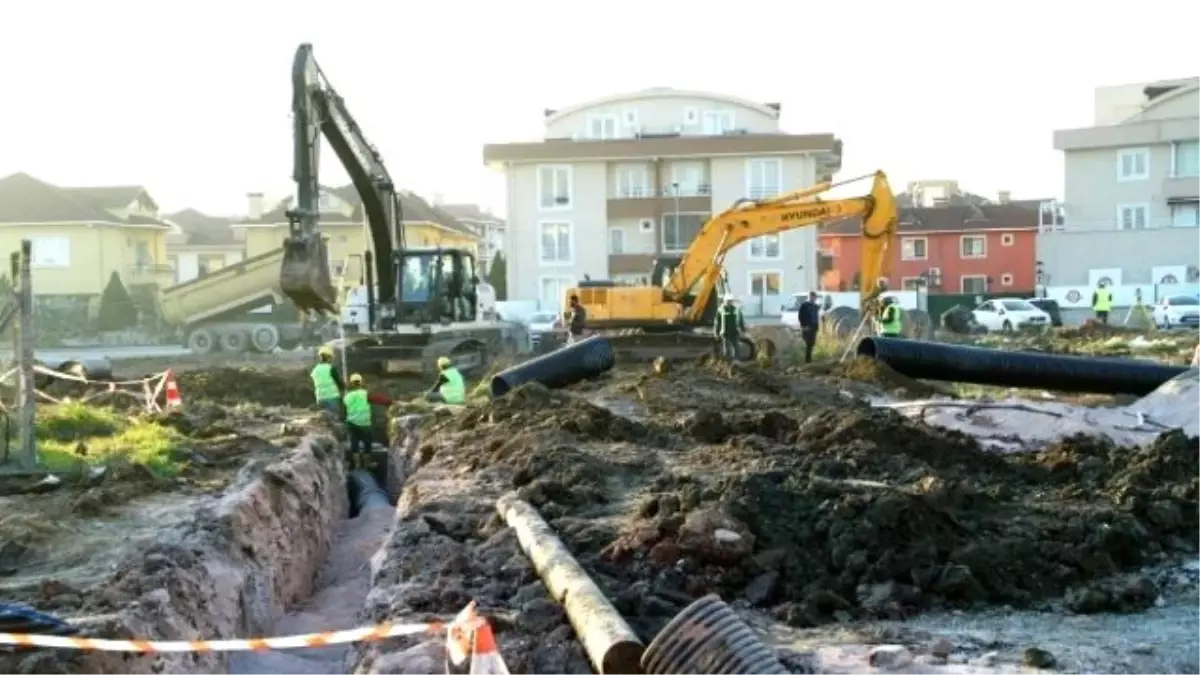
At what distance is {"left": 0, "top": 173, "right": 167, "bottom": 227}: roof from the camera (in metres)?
58.9

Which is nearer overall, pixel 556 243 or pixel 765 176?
pixel 765 176

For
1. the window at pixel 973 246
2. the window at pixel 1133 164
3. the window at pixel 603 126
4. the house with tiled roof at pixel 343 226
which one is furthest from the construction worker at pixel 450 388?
the window at pixel 973 246

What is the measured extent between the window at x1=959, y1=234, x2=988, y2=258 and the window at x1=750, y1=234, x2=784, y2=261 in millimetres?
17947

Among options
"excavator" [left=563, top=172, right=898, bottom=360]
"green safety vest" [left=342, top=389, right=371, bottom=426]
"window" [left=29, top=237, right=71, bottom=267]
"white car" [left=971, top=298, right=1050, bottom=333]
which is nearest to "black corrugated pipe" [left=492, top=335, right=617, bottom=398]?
"green safety vest" [left=342, top=389, right=371, bottom=426]

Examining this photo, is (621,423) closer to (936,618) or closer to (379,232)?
(936,618)

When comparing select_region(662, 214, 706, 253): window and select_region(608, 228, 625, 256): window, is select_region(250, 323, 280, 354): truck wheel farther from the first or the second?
select_region(662, 214, 706, 253): window

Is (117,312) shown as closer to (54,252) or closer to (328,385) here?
(54,252)

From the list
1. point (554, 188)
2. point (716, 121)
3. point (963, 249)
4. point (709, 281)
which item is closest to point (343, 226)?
point (554, 188)

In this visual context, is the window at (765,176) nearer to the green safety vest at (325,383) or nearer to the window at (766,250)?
the window at (766,250)

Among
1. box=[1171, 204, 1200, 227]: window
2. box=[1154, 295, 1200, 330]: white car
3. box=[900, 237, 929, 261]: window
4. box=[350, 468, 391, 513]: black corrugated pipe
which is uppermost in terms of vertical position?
box=[1171, 204, 1200, 227]: window

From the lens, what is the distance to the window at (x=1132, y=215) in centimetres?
5875

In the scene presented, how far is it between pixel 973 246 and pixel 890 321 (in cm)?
4912

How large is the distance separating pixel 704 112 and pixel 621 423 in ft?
159

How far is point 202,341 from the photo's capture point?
42719mm
